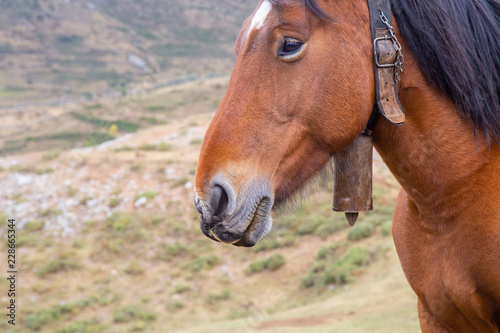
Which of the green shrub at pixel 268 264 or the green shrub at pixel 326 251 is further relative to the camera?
the green shrub at pixel 268 264

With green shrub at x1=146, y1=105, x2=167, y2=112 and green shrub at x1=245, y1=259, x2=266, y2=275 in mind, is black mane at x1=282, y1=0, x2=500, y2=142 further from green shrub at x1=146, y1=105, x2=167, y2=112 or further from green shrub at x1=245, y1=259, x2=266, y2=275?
green shrub at x1=146, y1=105, x2=167, y2=112

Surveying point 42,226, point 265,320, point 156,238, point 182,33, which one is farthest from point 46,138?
point 182,33

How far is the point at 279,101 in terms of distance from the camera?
166 centimetres

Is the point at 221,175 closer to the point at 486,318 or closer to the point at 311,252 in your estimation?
the point at 486,318

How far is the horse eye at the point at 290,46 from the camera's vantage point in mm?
1648

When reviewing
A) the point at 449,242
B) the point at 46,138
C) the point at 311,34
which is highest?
the point at 311,34

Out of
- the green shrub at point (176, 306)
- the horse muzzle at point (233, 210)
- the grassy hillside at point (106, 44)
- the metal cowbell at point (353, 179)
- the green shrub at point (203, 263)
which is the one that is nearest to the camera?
the horse muzzle at point (233, 210)

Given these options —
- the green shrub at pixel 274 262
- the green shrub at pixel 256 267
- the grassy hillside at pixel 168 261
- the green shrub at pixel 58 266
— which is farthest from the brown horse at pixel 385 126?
the green shrub at pixel 58 266

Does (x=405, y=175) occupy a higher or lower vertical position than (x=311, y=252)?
higher

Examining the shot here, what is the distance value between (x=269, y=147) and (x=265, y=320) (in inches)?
238

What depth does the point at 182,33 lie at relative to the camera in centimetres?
5100

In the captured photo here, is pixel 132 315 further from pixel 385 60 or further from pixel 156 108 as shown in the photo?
pixel 156 108

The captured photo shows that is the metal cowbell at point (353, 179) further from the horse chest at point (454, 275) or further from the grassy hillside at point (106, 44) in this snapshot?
the grassy hillside at point (106, 44)

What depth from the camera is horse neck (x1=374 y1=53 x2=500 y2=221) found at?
1.79 m
